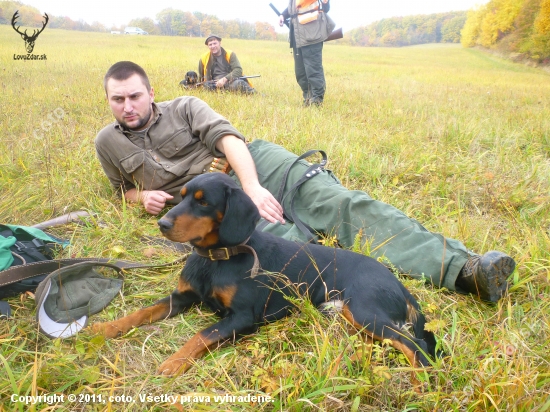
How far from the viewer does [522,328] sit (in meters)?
2.02

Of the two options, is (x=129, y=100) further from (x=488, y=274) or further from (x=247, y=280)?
(x=488, y=274)

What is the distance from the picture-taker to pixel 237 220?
2.01 meters

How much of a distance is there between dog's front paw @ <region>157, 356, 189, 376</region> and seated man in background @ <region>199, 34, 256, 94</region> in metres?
8.20

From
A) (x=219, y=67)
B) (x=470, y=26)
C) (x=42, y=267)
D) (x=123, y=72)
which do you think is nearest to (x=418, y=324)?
(x=42, y=267)

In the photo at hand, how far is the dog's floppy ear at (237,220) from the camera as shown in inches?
78.7

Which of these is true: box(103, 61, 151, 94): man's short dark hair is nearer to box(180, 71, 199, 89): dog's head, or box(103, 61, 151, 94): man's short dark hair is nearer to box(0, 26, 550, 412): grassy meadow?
box(0, 26, 550, 412): grassy meadow

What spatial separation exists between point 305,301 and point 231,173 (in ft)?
5.58

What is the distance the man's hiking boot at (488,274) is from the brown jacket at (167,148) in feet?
7.02

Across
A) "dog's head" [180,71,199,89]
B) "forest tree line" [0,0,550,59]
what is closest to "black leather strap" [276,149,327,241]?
"dog's head" [180,71,199,89]

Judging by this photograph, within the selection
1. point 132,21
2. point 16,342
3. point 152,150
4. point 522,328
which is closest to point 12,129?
point 152,150

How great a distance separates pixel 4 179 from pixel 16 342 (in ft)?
8.41

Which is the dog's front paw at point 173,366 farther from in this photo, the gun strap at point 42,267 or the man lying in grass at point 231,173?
the man lying in grass at point 231,173

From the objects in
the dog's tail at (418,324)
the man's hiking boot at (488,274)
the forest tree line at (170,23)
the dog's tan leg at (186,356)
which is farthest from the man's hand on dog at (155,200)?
the forest tree line at (170,23)

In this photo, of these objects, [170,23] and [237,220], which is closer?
[237,220]
